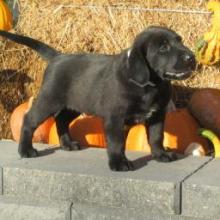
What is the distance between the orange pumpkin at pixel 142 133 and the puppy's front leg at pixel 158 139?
21.1 inches

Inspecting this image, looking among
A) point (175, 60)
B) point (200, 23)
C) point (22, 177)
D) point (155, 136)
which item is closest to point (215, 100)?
point (200, 23)

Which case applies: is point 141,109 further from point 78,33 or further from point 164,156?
point 78,33

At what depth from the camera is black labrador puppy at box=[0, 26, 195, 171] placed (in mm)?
3779

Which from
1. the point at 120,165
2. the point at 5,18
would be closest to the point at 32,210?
the point at 120,165

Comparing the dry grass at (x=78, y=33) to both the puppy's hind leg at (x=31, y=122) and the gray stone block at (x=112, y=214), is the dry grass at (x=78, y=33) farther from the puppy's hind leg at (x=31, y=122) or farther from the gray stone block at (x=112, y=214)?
the gray stone block at (x=112, y=214)

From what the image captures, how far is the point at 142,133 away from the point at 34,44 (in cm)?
104

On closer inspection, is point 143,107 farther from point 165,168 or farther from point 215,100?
point 215,100

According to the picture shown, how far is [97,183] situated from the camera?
3795 mm

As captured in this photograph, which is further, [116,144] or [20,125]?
[20,125]

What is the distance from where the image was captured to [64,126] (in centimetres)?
477

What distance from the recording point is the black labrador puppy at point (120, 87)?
12.4ft

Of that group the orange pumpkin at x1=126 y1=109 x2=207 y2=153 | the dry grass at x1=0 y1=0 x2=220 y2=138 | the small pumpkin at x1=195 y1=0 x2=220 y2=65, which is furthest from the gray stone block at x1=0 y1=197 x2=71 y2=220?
the small pumpkin at x1=195 y1=0 x2=220 y2=65

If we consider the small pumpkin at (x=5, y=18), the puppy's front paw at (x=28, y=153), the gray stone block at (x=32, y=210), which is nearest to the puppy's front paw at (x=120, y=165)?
the gray stone block at (x=32, y=210)

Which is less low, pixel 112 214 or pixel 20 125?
pixel 112 214
